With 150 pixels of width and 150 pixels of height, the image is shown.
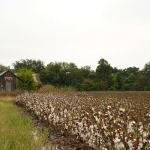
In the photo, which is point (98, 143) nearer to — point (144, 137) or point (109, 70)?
point (144, 137)

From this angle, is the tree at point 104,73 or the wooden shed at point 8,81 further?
the wooden shed at point 8,81

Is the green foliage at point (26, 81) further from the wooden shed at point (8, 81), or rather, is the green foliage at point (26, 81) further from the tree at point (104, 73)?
the tree at point (104, 73)

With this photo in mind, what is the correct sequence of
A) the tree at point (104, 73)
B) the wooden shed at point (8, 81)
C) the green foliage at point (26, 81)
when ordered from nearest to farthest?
the green foliage at point (26, 81) → the tree at point (104, 73) → the wooden shed at point (8, 81)

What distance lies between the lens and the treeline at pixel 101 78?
274ft

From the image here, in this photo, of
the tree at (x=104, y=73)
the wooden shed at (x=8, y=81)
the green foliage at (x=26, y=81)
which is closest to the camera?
the green foliage at (x=26, y=81)

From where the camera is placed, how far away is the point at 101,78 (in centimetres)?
9362

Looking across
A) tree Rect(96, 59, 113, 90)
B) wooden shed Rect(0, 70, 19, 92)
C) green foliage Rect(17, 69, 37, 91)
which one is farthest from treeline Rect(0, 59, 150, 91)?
wooden shed Rect(0, 70, 19, 92)

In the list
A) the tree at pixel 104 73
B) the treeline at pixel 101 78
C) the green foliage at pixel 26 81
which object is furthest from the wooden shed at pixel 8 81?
the tree at pixel 104 73

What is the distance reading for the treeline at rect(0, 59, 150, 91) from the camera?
274 ft

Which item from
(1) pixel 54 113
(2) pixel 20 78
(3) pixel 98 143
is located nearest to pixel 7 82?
(2) pixel 20 78

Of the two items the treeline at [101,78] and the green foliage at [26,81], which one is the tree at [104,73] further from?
the green foliage at [26,81]

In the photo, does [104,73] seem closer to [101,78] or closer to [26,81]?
[101,78]

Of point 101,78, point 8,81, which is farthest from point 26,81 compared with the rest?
point 101,78

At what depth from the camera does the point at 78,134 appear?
13344mm
